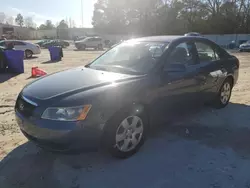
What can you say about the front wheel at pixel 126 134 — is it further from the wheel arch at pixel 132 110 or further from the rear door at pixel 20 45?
the rear door at pixel 20 45

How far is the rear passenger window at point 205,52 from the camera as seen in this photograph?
463 centimetres

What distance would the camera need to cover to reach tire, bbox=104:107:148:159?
3.13 meters

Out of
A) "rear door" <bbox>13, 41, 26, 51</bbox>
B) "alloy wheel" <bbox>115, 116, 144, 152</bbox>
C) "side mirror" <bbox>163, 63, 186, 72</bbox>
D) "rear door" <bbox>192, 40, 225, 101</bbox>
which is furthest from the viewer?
"rear door" <bbox>13, 41, 26, 51</bbox>

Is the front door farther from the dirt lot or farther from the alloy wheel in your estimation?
the alloy wheel

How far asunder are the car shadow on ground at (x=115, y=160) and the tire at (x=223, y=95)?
33.7 inches

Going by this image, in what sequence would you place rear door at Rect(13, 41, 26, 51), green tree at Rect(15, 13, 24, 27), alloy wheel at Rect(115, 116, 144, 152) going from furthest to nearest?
green tree at Rect(15, 13, 24, 27)
rear door at Rect(13, 41, 26, 51)
alloy wheel at Rect(115, 116, 144, 152)

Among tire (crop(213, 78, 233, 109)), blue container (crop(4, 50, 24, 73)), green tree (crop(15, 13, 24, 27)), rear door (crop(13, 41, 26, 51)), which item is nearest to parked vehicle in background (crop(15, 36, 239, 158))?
tire (crop(213, 78, 233, 109))

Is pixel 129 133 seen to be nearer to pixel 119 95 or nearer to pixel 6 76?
pixel 119 95

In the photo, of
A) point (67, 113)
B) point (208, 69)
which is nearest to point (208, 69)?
point (208, 69)

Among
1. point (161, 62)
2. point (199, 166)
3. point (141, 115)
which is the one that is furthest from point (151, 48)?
point (199, 166)

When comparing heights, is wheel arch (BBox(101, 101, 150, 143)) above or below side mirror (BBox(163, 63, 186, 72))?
below

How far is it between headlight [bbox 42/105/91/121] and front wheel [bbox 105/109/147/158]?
0.39 metres

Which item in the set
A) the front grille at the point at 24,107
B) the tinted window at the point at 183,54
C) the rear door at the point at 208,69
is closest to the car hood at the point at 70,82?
the front grille at the point at 24,107

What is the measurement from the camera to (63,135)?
2863mm
